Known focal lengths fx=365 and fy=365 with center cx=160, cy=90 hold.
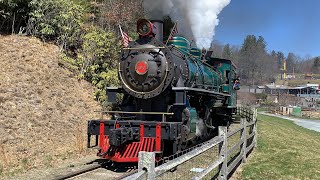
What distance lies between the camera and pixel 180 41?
11.4 m

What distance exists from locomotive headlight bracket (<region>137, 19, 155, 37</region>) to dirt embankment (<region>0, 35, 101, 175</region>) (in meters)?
4.17

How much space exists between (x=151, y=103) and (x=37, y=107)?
5.27 m

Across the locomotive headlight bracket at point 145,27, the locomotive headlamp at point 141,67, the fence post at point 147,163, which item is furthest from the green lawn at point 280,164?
the fence post at point 147,163

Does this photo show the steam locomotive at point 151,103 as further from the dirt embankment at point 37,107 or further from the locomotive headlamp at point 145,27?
the dirt embankment at point 37,107

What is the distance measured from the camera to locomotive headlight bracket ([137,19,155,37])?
957 centimetres

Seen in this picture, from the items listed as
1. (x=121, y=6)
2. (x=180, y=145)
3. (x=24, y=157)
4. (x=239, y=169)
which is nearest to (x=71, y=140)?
(x=24, y=157)

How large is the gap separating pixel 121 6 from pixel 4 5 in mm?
7514

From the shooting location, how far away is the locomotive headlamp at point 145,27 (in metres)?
9.57

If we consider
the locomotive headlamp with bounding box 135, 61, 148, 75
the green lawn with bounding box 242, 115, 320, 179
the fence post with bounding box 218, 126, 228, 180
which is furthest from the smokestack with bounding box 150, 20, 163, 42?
the green lawn with bounding box 242, 115, 320, 179

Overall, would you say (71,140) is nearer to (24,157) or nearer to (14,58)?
(24,157)

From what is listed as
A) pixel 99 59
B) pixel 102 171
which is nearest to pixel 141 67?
pixel 102 171

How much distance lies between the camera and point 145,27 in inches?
382

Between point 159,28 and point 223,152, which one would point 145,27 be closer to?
point 159,28

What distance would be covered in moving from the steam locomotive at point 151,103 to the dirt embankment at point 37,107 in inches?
72.3
